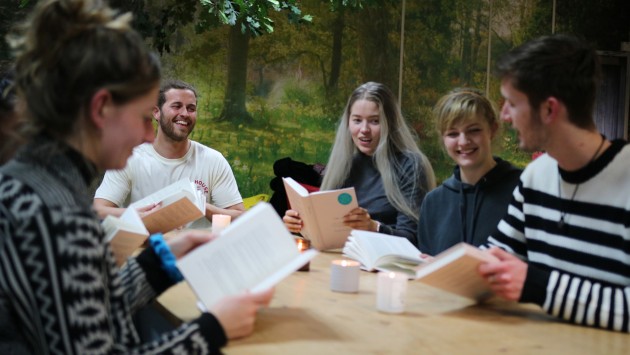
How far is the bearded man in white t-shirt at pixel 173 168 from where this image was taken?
4.04m

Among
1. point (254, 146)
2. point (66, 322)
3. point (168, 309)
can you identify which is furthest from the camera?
point (254, 146)

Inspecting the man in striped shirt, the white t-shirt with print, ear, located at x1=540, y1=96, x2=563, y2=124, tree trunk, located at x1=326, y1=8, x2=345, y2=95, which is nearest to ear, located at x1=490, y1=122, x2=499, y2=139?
the man in striped shirt

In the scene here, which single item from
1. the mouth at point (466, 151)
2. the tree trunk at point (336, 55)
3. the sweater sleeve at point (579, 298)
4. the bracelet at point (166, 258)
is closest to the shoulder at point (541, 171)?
the sweater sleeve at point (579, 298)

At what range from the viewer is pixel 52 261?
129 centimetres

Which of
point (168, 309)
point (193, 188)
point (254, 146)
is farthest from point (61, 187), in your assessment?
point (254, 146)

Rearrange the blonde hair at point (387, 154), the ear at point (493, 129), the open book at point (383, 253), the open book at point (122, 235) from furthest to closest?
the blonde hair at point (387, 154) → the ear at point (493, 129) → the open book at point (383, 253) → the open book at point (122, 235)

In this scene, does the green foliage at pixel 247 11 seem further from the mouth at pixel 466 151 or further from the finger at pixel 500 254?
the finger at pixel 500 254

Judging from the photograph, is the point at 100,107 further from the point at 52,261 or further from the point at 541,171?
the point at 541,171

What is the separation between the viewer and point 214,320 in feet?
5.11

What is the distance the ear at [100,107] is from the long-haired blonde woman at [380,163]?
2.20 m

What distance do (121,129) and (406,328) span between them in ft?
2.84

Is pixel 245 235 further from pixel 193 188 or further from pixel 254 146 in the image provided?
pixel 254 146

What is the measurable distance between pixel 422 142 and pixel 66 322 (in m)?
7.31

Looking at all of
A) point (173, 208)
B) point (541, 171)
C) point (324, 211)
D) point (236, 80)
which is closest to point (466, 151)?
point (324, 211)
